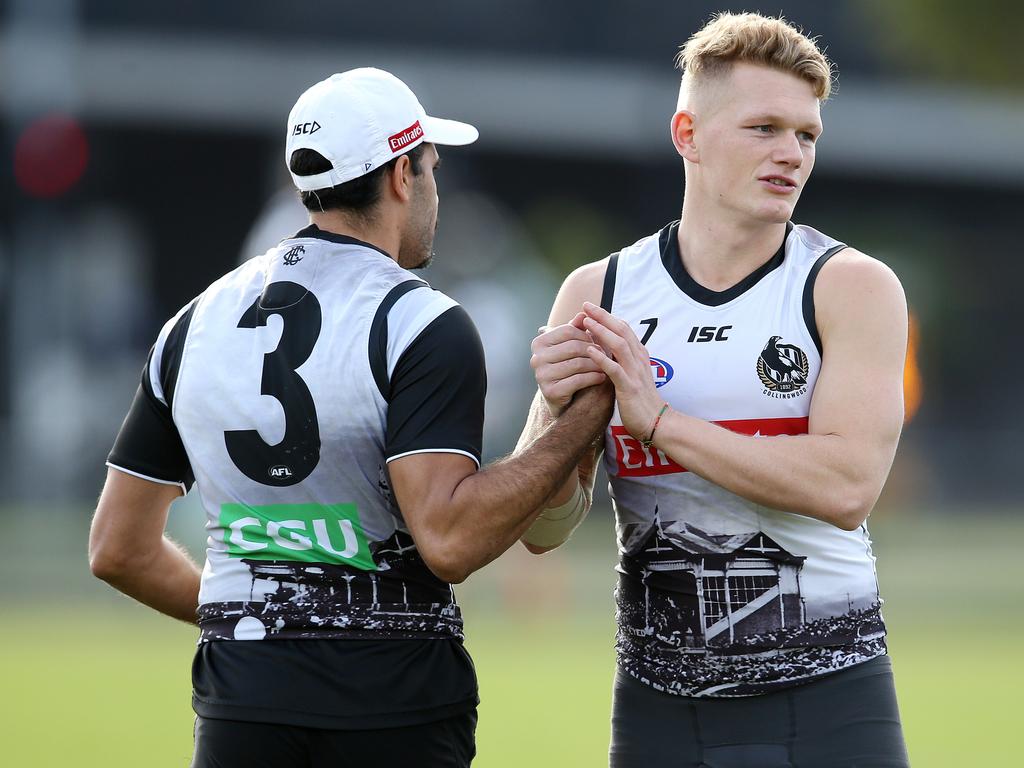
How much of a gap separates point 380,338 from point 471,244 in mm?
16315

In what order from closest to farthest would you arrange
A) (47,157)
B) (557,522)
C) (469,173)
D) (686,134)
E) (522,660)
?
(686,134)
(557,522)
(522,660)
(47,157)
(469,173)

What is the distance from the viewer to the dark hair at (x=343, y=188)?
13.6 ft

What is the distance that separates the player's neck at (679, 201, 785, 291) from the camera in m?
4.20

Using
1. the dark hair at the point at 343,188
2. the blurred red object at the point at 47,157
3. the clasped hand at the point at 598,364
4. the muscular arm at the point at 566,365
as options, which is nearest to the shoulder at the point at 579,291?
the muscular arm at the point at 566,365

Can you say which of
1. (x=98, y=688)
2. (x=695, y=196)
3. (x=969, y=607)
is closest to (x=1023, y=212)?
(x=969, y=607)

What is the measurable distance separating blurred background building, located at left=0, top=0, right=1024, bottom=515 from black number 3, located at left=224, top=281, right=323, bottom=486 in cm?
1605

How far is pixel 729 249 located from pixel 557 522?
925 millimetres

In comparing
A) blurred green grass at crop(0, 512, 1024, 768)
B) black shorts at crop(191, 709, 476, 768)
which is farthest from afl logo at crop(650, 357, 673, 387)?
blurred green grass at crop(0, 512, 1024, 768)

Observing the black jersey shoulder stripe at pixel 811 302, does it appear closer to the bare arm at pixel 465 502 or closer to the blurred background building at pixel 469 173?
the bare arm at pixel 465 502

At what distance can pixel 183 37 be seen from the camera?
83.3 feet

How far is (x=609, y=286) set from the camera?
4320 millimetres

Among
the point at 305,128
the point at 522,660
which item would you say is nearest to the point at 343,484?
the point at 305,128

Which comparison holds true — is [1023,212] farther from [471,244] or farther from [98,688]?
[98,688]

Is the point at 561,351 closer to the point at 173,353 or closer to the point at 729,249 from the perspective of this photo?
the point at 729,249
